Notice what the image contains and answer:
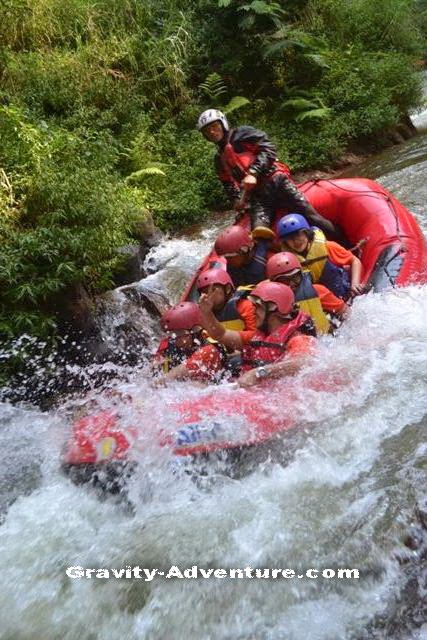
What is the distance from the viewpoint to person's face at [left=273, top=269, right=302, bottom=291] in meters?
3.72

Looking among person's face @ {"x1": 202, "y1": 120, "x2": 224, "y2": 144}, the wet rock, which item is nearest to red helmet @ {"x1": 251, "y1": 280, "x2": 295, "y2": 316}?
the wet rock

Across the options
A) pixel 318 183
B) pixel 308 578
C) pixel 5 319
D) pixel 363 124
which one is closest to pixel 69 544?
pixel 308 578


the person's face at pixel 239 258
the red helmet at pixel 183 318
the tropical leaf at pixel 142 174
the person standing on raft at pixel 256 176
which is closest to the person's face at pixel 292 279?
the red helmet at pixel 183 318

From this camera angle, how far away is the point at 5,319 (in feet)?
14.8

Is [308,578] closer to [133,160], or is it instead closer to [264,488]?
[264,488]

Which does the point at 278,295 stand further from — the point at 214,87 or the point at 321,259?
the point at 214,87

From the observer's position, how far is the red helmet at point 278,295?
135 inches

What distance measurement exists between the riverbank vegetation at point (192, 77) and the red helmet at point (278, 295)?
3.16 m

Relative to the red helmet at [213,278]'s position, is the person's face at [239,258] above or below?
below

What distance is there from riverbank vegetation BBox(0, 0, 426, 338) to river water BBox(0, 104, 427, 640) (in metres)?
3.64

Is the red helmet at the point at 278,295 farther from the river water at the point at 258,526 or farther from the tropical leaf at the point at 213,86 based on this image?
the tropical leaf at the point at 213,86

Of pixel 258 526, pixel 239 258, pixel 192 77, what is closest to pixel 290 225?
pixel 239 258

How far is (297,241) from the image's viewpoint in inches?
169

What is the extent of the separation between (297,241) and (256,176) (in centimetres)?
105
